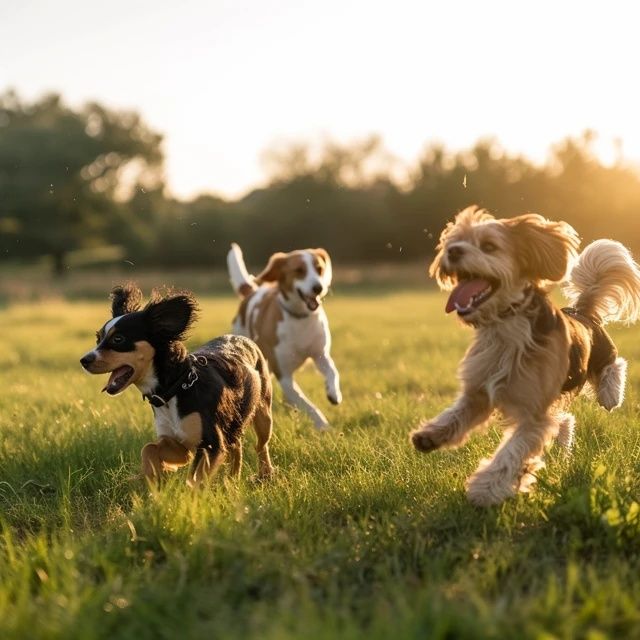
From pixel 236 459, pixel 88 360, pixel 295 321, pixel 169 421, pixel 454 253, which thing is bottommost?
pixel 236 459

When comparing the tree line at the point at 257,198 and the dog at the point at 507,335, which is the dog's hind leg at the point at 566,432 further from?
the tree line at the point at 257,198

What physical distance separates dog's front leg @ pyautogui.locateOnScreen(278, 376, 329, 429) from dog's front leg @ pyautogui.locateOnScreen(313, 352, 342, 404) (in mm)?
293

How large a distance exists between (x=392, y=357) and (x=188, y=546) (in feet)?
27.4

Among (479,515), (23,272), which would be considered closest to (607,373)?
(479,515)

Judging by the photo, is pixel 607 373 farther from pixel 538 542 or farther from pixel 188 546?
pixel 188 546

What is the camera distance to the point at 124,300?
5227 millimetres

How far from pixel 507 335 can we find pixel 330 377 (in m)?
3.49

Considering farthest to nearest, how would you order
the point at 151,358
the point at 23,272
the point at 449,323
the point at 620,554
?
the point at 23,272 → the point at 449,323 → the point at 151,358 → the point at 620,554

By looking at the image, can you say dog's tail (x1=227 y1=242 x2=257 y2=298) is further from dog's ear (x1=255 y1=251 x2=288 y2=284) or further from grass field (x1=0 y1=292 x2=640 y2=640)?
grass field (x1=0 y1=292 x2=640 y2=640)

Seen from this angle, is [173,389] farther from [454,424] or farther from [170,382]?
[454,424]

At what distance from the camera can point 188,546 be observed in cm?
349

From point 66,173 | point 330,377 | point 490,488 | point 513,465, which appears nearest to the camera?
point 490,488

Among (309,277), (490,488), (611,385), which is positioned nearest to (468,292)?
(490,488)

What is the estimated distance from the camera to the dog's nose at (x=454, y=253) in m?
4.24
